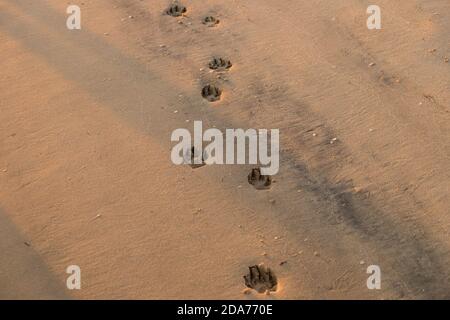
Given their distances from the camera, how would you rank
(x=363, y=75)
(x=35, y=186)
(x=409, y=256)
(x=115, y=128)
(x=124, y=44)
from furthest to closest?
(x=124, y=44) → (x=363, y=75) → (x=115, y=128) → (x=35, y=186) → (x=409, y=256)

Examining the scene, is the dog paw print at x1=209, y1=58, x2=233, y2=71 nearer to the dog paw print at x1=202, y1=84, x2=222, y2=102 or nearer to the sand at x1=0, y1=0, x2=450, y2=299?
the sand at x1=0, y1=0, x2=450, y2=299

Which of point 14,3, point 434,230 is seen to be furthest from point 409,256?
point 14,3

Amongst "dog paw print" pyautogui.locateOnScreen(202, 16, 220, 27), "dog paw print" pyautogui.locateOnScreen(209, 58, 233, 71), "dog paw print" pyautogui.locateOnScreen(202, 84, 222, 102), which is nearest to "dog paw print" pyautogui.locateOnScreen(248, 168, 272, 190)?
"dog paw print" pyautogui.locateOnScreen(202, 84, 222, 102)

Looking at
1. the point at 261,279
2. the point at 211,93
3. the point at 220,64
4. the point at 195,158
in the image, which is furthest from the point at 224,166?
the point at 220,64

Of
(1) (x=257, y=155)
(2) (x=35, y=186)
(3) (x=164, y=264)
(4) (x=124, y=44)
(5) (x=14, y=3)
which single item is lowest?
(3) (x=164, y=264)

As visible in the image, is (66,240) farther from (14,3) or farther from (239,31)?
(14,3)

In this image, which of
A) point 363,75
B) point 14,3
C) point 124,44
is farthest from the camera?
point 14,3

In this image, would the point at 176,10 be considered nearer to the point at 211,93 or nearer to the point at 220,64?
the point at 220,64
